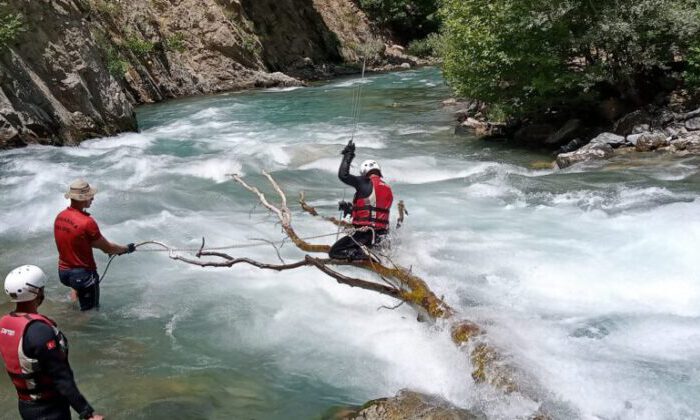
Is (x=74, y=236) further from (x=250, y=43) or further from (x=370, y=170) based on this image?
(x=250, y=43)

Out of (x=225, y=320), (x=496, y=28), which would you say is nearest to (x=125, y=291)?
(x=225, y=320)

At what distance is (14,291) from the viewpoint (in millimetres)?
4059

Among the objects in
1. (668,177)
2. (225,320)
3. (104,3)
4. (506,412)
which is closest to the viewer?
(506,412)

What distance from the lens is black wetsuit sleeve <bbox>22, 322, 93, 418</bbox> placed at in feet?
13.0

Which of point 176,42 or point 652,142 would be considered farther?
point 176,42

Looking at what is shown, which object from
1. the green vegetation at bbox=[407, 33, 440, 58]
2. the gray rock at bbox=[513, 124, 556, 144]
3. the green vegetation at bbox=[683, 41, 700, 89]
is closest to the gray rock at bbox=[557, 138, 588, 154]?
the gray rock at bbox=[513, 124, 556, 144]

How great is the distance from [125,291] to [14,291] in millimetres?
4467

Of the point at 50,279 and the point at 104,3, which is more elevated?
the point at 104,3

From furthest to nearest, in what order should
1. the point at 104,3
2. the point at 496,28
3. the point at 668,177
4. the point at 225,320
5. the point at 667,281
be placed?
the point at 104,3 < the point at 496,28 < the point at 668,177 < the point at 667,281 < the point at 225,320

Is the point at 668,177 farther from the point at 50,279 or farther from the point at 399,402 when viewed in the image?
the point at 50,279

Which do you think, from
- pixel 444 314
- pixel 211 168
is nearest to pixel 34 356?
pixel 444 314

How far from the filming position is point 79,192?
680 centimetres

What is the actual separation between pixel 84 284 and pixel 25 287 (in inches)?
131

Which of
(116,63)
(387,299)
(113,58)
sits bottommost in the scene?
(387,299)
